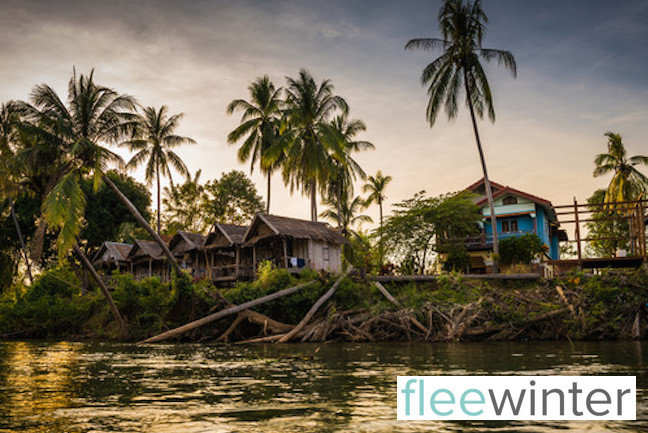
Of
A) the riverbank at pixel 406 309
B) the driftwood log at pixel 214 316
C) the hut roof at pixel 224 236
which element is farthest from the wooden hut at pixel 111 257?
the driftwood log at pixel 214 316

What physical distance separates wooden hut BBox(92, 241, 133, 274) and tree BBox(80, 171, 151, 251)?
2.86m

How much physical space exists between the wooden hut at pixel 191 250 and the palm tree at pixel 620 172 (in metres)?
29.5

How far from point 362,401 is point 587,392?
2371 millimetres

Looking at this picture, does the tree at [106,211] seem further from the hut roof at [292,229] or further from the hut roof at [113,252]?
the hut roof at [292,229]

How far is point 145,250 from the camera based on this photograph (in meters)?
40.3

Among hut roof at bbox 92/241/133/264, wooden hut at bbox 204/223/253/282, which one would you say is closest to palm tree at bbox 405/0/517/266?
wooden hut at bbox 204/223/253/282

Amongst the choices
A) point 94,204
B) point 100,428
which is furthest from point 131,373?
point 94,204

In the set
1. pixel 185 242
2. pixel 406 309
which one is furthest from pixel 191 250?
pixel 406 309

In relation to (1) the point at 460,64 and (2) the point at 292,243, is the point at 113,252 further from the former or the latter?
(1) the point at 460,64

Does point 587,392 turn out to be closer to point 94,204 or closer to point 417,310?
point 417,310

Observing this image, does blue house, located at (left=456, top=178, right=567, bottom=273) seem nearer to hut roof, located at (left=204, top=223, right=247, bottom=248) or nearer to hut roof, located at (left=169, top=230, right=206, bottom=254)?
hut roof, located at (left=204, top=223, right=247, bottom=248)

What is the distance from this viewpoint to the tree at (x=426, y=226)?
32.2 meters

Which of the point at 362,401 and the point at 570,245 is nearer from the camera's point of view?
the point at 362,401

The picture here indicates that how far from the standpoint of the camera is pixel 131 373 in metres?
9.30
